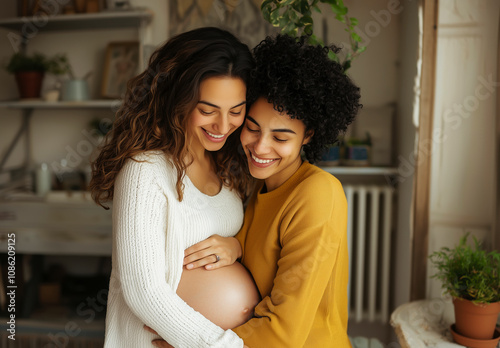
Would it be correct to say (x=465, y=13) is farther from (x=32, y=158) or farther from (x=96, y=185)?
(x=32, y=158)

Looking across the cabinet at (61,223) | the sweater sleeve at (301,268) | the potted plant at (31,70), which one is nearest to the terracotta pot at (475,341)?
the sweater sleeve at (301,268)

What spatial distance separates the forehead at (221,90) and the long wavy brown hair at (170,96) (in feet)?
0.04

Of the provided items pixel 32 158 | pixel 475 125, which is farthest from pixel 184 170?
pixel 32 158

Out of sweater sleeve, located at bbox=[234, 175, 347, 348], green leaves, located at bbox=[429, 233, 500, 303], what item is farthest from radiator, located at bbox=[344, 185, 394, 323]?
sweater sleeve, located at bbox=[234, 175, 347, 348]

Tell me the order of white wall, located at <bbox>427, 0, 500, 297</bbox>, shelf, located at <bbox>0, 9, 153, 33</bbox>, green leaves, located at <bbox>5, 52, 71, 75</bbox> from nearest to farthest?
1. white wall, located at <bbox>427, 0, 500, 297</bbox>
2. shelf, located at <bbox>0, 9, 153, 33</bbox>
3. green leaves, located at <bbox>5, 52, 71, 75</bbox>

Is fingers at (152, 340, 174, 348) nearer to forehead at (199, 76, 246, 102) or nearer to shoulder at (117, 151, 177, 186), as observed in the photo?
shoulder at (117, 151, 177, 186)

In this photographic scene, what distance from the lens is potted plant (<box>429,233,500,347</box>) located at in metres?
1.40

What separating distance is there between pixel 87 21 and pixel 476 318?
7.92ft

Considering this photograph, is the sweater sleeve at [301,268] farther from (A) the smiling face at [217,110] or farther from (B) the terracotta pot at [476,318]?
(B) the terracotta pot at [476,318]

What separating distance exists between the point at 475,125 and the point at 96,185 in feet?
4.72

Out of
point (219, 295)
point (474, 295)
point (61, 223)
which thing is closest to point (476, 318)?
point (474, 295)

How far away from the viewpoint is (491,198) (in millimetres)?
1759

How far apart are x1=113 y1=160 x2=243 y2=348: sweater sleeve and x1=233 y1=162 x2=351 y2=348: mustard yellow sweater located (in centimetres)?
11

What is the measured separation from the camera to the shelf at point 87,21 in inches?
94.3
